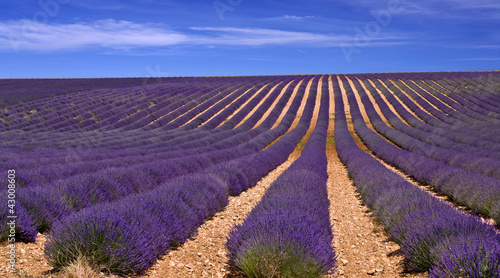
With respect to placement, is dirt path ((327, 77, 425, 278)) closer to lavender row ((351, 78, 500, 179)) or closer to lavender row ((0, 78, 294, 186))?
lavender row ((351, 78, 500, 179))

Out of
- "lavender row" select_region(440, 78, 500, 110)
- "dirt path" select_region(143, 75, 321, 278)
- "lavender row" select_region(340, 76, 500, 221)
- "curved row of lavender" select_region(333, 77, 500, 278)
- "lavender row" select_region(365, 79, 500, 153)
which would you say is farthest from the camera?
"lavender row" select_region(440, 78, 500, 110)

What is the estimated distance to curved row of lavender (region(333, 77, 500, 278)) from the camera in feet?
9.82

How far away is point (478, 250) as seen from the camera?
121 inches

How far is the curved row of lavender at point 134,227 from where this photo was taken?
11.3ft

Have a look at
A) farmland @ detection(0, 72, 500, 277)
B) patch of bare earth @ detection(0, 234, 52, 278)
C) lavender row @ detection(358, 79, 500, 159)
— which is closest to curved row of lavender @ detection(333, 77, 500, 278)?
farmland @ detection(0, 72, 500, 277)

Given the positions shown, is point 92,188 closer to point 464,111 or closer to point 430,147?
point 430,147

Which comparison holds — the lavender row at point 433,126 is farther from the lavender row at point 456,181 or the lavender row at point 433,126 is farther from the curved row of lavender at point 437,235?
the curved row of lavender at point 437,235

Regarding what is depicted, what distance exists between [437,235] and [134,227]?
3.03 metres

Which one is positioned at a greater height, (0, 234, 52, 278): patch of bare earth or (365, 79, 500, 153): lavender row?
(0, 234, 52, 278): patch of bare earth

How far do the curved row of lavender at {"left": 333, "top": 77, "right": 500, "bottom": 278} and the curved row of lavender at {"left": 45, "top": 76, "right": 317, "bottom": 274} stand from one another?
270cm

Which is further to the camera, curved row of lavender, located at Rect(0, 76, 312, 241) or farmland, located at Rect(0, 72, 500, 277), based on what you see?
curved row of lavender, located at Rect(0, 76, 312, 241)

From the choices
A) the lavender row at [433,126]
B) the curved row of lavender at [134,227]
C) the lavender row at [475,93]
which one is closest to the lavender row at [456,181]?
the lavender row at [433,126]

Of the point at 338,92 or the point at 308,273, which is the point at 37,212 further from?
the point at 338,92

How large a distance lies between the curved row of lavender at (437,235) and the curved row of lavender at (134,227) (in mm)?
2700
